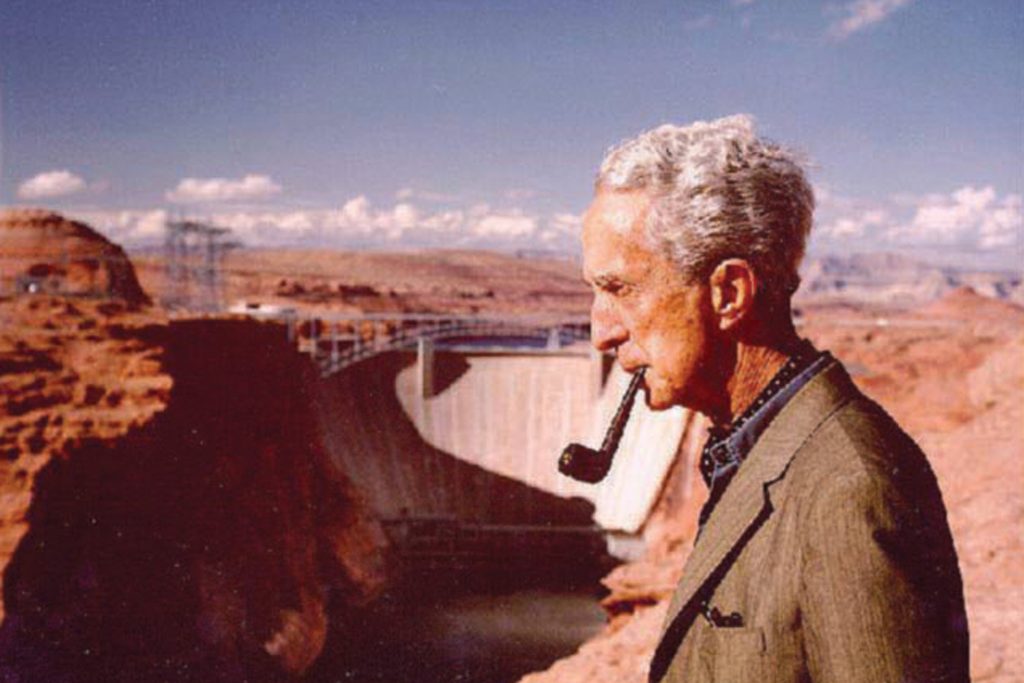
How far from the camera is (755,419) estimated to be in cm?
189

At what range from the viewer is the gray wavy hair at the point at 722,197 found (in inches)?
70.6

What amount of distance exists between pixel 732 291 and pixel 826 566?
596mm

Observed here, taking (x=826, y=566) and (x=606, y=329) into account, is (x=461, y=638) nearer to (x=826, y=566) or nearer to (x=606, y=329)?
(x=606, y=329)

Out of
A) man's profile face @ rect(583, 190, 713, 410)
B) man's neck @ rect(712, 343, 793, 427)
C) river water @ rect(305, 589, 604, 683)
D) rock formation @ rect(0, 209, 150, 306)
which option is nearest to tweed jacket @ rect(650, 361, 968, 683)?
man's neck @ rect(712, 343, 793, 427)

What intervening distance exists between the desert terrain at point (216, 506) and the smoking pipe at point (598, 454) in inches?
163

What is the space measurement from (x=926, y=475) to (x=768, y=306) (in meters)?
0.46

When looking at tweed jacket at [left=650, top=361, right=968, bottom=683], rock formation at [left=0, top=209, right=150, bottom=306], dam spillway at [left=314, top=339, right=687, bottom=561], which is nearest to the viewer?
tweed jacket at [left=650, top=361, right=968, bottom=683]

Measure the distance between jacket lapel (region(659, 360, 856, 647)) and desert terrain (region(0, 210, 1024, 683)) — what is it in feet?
13.6

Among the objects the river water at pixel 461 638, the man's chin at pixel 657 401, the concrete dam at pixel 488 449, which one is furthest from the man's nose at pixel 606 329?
the concrete dam at pixel 488 449

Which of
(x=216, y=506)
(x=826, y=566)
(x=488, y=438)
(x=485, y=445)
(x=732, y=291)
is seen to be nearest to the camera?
(x=826, y=566)

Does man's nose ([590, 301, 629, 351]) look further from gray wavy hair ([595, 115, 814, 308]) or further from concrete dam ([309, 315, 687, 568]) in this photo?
concrete dam ([309, 315, 687, 568])

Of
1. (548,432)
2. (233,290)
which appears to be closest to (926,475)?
(548,432)

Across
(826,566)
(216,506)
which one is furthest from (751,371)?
(216,506)

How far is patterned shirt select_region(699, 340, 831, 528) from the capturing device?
6.14ft
